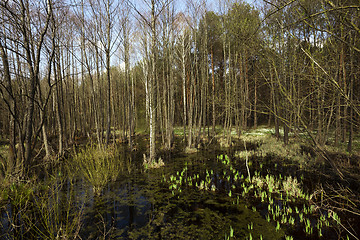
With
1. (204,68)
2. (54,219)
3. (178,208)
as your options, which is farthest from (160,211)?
(204,68)

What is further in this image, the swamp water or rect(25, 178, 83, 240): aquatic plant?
the swamp water

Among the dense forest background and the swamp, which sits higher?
the dense forest background

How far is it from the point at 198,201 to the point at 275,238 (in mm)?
2153

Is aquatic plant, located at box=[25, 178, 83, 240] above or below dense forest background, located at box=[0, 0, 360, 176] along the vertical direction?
below

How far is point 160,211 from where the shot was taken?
4.80 m

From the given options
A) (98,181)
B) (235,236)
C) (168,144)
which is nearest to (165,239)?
(235,236)

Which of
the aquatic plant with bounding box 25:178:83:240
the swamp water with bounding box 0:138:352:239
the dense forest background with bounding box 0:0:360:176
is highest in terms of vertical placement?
the dense forest background with bounding box 0:0:360:176

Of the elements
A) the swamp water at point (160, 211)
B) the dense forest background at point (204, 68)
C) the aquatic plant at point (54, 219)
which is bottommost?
the swamp water at point (160, 211)

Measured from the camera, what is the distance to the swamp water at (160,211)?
374cm

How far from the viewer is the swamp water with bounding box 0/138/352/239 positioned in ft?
12.3

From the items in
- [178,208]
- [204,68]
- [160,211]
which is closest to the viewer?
[160,211]

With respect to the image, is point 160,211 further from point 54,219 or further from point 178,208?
point 54,219

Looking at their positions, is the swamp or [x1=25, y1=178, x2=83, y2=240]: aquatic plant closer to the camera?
[x1=25, y1=178, x2=83, y2=240]: aquatic plant

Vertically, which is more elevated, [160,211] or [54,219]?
[54,219]
